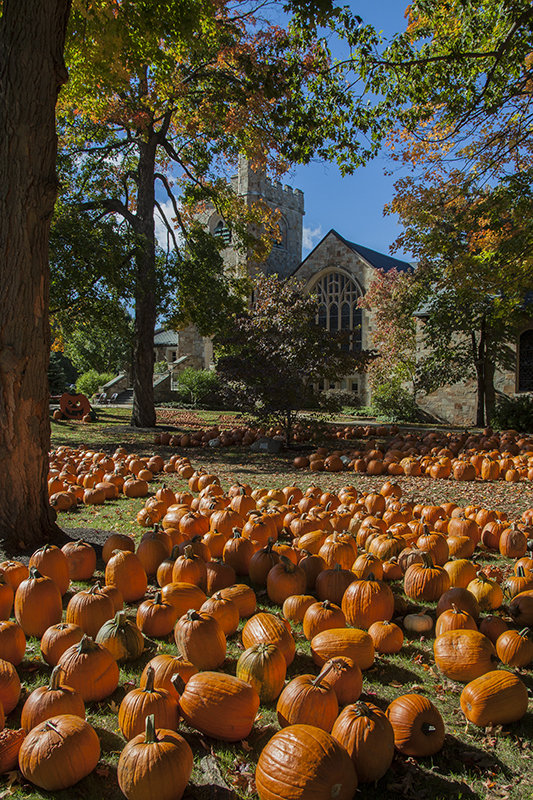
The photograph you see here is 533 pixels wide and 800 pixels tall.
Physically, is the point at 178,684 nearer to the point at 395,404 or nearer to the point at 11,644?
the point at 11,644

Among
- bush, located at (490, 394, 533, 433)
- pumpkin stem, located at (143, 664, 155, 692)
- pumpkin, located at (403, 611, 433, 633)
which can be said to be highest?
bush, located at (490, 394, 533, 433)

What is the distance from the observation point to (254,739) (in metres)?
2.08

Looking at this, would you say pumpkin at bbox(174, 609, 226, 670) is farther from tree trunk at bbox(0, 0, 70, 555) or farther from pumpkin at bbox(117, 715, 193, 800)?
tree trunk at bbox(0, 0, 70, 555)

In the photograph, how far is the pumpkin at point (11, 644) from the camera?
2.47 metres

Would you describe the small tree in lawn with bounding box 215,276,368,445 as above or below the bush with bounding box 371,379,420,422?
above

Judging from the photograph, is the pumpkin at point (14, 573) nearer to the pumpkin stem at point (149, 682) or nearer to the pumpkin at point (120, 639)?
the pumpkin at point (120, 639)

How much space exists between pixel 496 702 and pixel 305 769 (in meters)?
0.94

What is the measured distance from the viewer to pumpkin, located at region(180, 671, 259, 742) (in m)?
2.01

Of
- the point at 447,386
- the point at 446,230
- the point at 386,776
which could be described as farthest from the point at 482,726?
the point at 447,386

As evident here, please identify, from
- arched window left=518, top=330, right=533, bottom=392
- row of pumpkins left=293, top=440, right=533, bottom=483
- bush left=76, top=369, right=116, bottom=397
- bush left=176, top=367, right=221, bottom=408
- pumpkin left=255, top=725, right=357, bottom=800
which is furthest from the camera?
bush left=76, top=369, right=116, bottom=397

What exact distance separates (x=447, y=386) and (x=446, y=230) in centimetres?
1003

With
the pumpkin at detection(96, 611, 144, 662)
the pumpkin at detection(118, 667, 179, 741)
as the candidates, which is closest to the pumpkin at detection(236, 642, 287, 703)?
the pumpkin at detection(118, 667, 179, 741)

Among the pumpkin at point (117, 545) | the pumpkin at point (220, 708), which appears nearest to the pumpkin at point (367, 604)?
the pumpkin at point (220, 708)

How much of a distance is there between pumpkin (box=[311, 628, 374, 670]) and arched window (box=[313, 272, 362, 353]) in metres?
29.7
